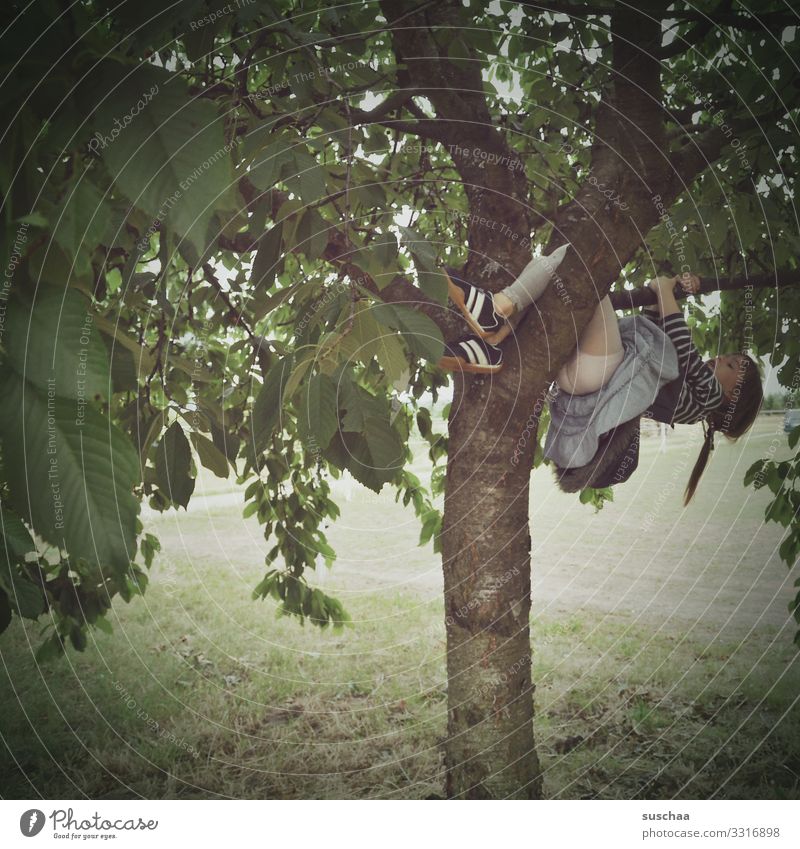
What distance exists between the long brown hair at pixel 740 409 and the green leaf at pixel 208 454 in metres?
0.78

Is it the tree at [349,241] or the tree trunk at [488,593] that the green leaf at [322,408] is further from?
the tree trunk at [488,593]

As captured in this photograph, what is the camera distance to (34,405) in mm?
284

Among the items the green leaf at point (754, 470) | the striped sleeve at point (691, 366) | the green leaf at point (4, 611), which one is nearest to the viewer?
the green leaf at point (4, 611)

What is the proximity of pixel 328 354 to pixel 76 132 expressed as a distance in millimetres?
249

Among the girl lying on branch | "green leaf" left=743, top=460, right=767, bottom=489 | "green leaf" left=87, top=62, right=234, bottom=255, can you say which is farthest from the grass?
"green leaf" left=87, top=62, right=234, bottom=255

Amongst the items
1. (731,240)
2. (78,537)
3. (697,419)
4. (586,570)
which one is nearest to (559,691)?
(586,570)

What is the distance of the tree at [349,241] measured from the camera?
322 mm

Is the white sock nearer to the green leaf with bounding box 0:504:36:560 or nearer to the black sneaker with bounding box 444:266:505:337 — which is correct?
the black sneaker with bounding box 444:266:505:337

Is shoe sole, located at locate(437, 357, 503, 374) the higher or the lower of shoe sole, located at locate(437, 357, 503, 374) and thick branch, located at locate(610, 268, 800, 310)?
the lower

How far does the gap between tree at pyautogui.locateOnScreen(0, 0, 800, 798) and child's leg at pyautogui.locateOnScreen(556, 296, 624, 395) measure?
0.13 ft

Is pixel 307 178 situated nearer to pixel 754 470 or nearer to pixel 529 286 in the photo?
pixel 529 286

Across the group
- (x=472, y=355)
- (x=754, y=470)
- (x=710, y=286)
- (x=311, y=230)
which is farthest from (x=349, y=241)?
(x=754, y=470)

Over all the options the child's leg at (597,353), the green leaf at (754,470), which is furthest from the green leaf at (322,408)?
the green leaf at (754,470)

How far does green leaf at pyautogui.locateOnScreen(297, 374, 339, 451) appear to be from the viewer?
532 mm
